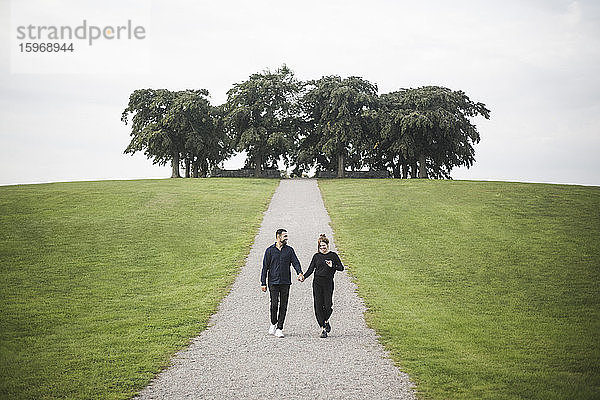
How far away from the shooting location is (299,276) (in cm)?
1082

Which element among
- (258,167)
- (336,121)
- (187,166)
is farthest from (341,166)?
(187,166)

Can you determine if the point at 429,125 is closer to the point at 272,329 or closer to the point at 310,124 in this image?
the point at 310,124

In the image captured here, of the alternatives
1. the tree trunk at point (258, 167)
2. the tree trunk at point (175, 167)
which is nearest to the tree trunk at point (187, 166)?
the tree trunk at point (175, 167)

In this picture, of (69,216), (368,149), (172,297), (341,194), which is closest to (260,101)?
(368,149)

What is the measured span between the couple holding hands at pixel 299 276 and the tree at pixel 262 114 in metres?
36.9

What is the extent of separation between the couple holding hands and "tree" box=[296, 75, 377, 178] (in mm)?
37475

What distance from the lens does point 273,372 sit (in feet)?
27.5

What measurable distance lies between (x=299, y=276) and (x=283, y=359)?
6.90ft

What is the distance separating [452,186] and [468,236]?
1619 cm

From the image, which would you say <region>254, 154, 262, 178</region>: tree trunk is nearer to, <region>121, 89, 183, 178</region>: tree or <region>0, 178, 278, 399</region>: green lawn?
<region>121, 89, 183, 178</region>: tree

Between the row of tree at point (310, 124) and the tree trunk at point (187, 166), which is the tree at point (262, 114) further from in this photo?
the tree trunk at point (187, 166)

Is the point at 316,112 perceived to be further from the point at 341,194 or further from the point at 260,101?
the point at 341,194

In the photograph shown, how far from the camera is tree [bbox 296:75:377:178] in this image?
4847cm

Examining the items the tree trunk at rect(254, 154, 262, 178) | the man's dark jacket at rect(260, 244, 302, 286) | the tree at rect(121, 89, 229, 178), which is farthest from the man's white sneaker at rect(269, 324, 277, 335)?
the tree trunk at rect(254, 154, 262, 178)
